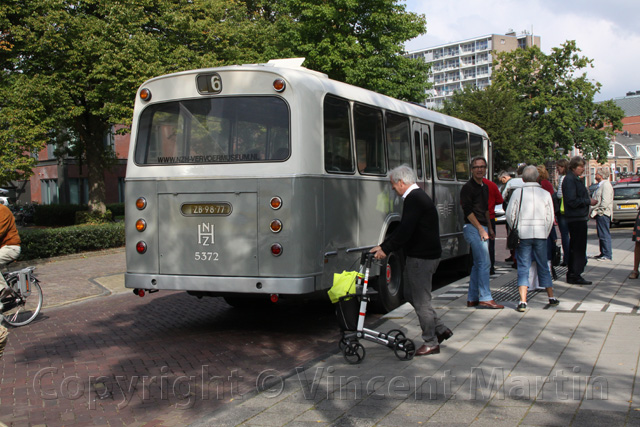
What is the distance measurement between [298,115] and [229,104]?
0.89 m

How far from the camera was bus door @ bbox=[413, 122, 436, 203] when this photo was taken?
10.3 meters

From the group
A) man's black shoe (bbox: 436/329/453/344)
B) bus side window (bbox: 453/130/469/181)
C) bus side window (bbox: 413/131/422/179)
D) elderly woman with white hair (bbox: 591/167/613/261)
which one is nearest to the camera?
man's black shoe (bbox: 436/329/453/344)

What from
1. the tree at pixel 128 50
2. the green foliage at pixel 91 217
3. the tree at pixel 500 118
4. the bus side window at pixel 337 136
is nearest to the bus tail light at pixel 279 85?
the bus side window at pixel 337 136

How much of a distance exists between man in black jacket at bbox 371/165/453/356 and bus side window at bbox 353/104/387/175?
2.08m

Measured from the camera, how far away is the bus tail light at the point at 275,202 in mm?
7055

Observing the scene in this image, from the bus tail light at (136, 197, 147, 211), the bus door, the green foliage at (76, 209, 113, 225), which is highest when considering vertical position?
the bus door

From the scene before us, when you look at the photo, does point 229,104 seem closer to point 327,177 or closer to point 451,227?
point 327,177

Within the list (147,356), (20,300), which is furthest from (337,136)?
(20,300)

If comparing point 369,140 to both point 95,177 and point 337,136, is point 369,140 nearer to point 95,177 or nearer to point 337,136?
point 337,136

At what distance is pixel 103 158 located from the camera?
88.4 ft

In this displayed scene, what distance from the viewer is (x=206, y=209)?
740cm

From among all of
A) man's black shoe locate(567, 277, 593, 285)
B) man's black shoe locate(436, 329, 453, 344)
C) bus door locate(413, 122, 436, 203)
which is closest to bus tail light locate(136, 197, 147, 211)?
man's black shoe locate(436, 329, 453, 344)

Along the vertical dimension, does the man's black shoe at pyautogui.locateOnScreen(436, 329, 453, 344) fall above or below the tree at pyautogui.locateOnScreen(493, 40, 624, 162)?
below

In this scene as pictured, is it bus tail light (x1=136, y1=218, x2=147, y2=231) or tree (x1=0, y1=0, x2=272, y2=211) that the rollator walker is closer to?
bus tail light (x1=136, y1=218, x2=147, y2=231)
